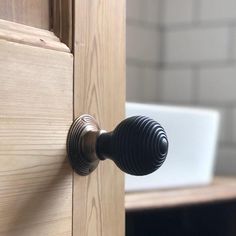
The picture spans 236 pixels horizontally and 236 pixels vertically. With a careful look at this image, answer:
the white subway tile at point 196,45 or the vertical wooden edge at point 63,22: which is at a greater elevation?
the vertical wooden edge at point 63,22

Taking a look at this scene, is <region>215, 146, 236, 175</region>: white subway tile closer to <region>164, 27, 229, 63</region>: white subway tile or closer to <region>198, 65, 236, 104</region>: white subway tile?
<region>198, 65, 236, 104</region>: white subway tile

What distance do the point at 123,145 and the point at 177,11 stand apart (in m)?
1.12

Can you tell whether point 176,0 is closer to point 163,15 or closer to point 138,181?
point 163,15

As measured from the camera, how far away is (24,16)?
0.39 m

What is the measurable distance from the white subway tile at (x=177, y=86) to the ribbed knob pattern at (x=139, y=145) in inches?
41.6

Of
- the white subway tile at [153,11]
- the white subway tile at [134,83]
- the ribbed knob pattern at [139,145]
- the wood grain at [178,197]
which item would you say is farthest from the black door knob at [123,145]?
the white subway tile at [153,11]

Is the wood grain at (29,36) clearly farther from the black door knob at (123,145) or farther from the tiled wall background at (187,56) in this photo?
the tiled wall background at (187,56)

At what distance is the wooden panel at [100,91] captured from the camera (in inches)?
17.0

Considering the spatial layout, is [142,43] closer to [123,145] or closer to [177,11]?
[177,11]

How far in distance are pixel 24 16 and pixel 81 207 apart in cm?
16

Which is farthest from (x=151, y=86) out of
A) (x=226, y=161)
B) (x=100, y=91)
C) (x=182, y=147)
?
(x=100, y=91)

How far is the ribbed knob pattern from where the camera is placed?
15.2 inches

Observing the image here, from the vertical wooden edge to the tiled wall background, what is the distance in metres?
0.94

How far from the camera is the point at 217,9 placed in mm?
1408
